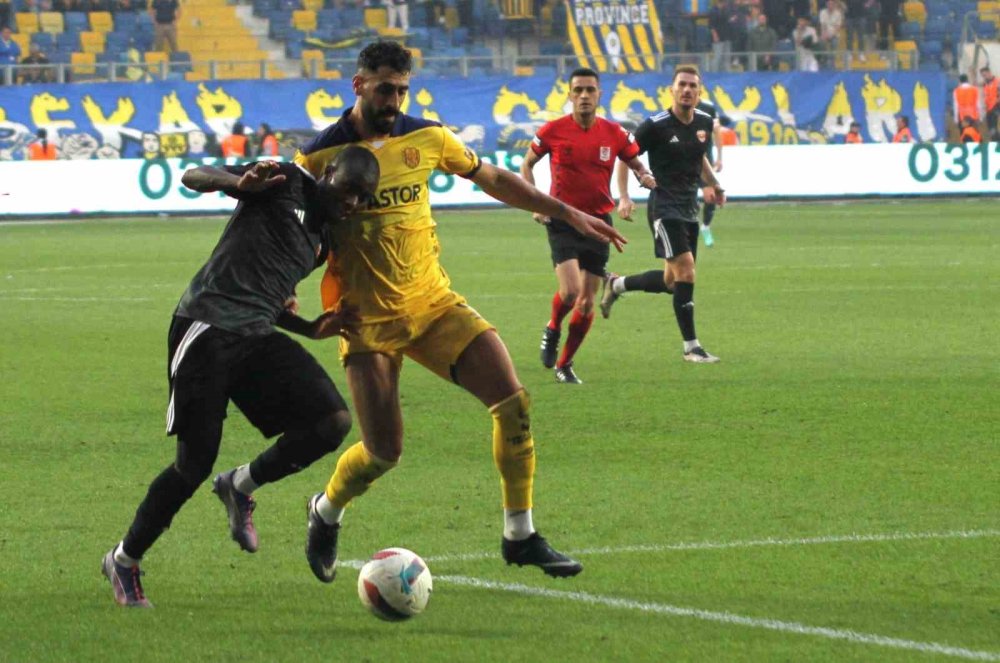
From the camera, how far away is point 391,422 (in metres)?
6.71

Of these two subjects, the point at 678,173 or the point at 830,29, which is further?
the point at 830,29

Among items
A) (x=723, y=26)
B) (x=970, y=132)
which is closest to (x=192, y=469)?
(x=970, y=132)

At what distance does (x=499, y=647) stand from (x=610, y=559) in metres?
1.33

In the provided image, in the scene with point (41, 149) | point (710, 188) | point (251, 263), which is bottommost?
point (41, 149)

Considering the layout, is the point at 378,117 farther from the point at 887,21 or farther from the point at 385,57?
the point at 887,21

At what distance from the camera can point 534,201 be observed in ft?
22.8

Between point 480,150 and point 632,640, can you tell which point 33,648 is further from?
point 480,150

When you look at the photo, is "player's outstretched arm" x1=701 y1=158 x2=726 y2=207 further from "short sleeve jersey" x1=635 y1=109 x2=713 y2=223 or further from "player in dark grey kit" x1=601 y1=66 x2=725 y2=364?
"short sleeve jersey" x1=635 y1=109 x2=713 y2=223

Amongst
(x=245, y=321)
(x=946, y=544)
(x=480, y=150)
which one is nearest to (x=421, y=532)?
(x=245, y=321)

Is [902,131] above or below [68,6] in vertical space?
below

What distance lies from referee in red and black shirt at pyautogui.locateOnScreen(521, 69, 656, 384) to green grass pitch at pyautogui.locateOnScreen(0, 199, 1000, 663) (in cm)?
54

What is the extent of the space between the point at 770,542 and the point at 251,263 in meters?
2.26

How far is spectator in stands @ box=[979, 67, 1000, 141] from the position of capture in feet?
124

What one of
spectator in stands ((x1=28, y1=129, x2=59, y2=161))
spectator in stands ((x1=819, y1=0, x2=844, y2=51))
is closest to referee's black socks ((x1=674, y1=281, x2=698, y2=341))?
spectator in stands ((x1=28, y1=129, x2=59, y2=161))
